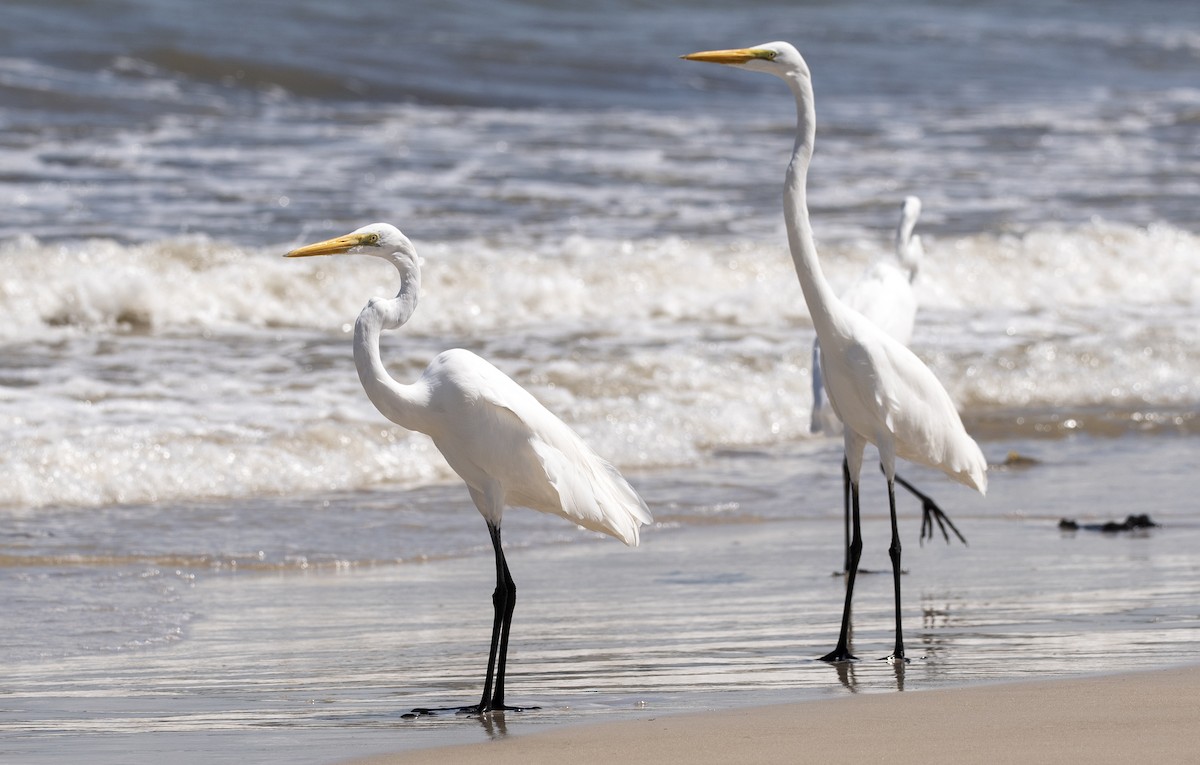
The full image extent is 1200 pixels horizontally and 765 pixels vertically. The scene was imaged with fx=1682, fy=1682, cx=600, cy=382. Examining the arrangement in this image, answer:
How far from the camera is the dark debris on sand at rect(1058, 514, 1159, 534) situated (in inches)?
265

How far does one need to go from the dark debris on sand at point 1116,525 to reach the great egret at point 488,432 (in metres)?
2.58

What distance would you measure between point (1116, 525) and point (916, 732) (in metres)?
3.18

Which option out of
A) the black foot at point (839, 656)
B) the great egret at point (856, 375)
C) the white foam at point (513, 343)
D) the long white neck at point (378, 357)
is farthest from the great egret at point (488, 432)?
the white foam at point (513, 343)

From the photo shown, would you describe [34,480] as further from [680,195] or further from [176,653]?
[680,195]

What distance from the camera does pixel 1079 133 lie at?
19750 mm

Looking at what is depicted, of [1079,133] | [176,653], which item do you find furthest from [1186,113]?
[176,653]

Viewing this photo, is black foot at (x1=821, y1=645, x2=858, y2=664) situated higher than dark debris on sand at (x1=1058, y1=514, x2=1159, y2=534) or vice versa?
dark debris on sand at (x1=1058, y1=514, x2=1159, y2=534)

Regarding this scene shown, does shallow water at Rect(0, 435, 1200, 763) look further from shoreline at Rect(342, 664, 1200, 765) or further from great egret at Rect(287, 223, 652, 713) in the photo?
great egret at Rect(287, 223, 652, 713)

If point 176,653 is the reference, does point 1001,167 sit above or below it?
above

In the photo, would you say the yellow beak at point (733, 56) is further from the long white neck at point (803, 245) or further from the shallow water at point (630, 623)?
the shallow water at point (630, 623)

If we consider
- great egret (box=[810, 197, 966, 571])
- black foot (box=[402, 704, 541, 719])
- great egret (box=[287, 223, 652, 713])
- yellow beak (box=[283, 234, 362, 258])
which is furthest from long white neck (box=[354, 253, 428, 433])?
great egret (box=[810, 197, 966, 571])

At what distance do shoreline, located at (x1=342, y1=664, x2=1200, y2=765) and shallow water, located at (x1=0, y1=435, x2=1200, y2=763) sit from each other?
0.68 feet

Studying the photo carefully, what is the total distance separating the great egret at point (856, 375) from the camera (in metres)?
5.19

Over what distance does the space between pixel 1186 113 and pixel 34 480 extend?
17715 millimetres
